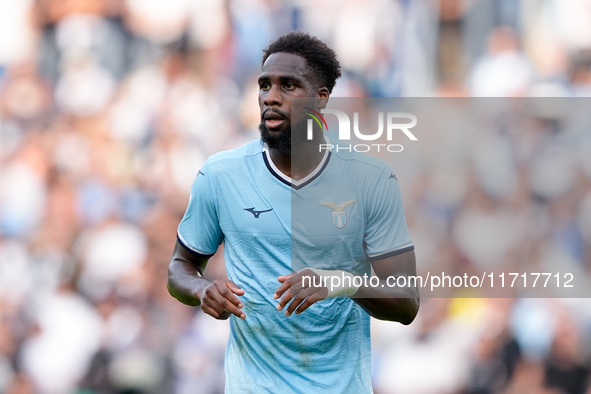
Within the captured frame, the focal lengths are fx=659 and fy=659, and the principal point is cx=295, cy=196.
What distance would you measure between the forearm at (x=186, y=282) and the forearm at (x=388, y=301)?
0.63m

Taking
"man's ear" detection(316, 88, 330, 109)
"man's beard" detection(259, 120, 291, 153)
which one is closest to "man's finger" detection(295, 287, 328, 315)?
"man's beard" detection(259, 120, 291, 153)

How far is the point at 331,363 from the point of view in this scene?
278 centimetres

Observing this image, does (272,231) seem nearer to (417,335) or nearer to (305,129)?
(305,129)

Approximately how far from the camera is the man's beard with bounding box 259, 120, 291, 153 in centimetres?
289

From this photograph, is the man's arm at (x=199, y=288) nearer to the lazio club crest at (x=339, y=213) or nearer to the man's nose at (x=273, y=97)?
the lazio club crest at (x=339, y=213)

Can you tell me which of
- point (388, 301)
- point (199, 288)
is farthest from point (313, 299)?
point (199, 288)

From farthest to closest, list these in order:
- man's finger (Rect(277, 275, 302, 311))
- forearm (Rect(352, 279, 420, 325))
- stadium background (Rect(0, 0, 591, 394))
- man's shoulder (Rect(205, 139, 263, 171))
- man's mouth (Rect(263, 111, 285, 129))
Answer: stadium background (Rect(0, 0, 591, 394)), man's shoulder (Rect(205, 139, 263, 171)), man's mouth (Rect(263, 111, 285, 129)), forearm (Rect(352, 279, 420, 325)), man's finger (Rect(277, 275, 302, 311))

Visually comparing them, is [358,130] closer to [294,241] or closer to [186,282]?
[294,241]

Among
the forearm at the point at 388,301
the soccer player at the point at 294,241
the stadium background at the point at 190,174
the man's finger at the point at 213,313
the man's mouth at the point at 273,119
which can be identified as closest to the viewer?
the man's finger at the point at 213,313

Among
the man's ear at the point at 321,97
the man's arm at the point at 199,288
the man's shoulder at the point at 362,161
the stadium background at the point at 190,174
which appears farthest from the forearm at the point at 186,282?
the stadium background at the point at 190,174

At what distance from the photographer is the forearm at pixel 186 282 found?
2686mm

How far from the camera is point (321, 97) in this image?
313 centimetres

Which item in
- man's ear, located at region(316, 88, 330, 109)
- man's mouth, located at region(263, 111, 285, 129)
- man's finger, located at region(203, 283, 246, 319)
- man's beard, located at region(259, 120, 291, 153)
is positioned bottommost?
man's finger, located at region(203, 283, 246, 319)

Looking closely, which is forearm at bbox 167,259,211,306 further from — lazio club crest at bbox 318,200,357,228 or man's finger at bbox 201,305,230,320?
lazio club crest at bbox 318,200,357,228
